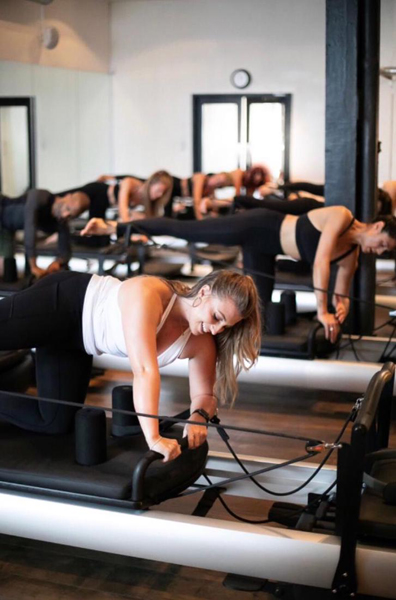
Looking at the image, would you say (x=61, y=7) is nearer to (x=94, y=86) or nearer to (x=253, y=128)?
(x=94, y=86)

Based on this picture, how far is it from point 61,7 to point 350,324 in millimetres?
5317

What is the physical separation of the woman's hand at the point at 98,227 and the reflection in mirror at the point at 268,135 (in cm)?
504

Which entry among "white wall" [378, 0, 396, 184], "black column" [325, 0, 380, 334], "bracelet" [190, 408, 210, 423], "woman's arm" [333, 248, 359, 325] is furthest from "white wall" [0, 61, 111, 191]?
"bracelet" [190, 408, 210, 423]

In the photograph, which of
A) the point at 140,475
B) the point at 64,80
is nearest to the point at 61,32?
the point at 64,80

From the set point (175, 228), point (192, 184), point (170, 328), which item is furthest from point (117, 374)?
point (192, 184)

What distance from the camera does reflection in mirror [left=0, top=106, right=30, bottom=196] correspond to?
7.62 metres

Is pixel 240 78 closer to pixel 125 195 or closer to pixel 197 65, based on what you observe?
pixel 197 65

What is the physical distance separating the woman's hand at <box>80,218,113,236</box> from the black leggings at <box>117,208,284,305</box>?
0.20 meters

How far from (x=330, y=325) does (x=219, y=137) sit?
5.68 metres

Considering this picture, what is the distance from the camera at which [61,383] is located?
2658 millimetres

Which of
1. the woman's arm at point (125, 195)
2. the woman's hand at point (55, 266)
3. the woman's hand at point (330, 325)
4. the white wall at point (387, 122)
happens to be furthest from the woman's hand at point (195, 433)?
the woman's arm at point (125, 195)

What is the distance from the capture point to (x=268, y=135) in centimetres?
905

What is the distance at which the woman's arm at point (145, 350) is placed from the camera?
2227 mm

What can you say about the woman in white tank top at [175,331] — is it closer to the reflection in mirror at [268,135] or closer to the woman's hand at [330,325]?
the woman's hand at [330,325]
